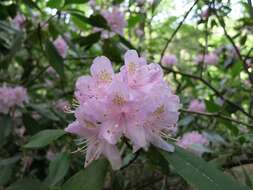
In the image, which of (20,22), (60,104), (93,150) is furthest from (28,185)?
(20,22)

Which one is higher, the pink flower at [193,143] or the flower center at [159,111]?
the flower center at [159,111]

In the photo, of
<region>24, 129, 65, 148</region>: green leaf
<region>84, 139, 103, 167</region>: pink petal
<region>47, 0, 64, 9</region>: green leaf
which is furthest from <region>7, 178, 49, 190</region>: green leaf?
<region>47, 0, 64, 9</region>: green leaf

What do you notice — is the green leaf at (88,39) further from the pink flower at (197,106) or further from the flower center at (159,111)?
the flower center at (159,111)

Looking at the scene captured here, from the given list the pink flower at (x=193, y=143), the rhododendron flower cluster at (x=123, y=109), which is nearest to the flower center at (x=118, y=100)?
the rhododendron flower cluster at (x=123, y=109)

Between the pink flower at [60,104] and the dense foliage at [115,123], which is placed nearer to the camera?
the dense foliage at [115,123]

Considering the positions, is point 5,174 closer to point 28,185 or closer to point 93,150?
point 28,185

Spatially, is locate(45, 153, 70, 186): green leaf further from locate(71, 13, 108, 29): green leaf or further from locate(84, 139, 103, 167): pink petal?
locate(71, 13, 108, 29): green leaf

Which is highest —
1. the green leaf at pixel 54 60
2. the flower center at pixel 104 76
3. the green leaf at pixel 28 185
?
the green leaf at pixel 54 60
